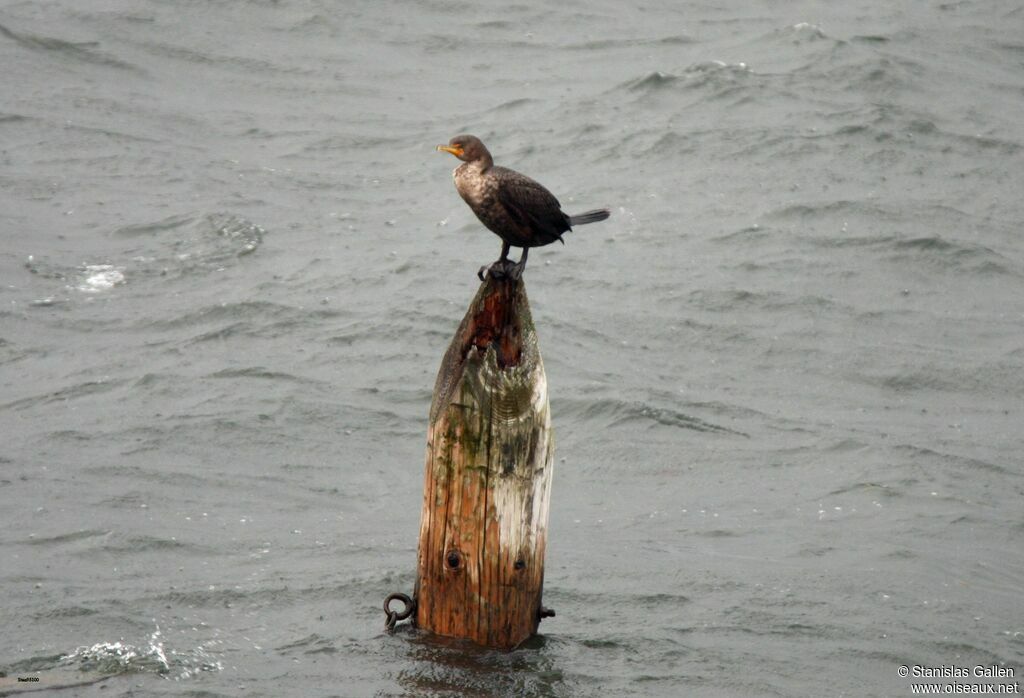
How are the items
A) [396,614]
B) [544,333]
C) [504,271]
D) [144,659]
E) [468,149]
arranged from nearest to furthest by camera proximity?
[504,271] < [396,614] < [144,659] < [468,149] < [544,333]

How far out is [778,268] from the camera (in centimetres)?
1357

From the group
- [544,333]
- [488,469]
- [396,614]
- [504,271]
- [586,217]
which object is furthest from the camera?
[544,333]

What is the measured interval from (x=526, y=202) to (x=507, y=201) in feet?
0.30

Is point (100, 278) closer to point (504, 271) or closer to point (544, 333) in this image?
point (544, 333)

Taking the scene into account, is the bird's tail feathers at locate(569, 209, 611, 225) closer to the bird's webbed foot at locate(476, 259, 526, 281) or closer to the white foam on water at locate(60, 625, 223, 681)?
the bird's webbed foot at locate(476, 259, 526, 281)

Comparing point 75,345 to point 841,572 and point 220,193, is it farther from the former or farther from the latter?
point 841,572

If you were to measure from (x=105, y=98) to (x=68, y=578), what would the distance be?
1023 cm

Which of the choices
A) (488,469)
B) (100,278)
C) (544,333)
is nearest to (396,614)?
(488,469)

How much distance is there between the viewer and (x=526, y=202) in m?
7.14

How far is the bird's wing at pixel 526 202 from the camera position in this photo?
714 cm

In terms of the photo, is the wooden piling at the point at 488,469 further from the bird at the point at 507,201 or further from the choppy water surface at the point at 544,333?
the bird at the point at 507,201

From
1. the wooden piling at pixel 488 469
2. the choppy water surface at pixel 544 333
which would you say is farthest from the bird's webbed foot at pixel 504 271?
the choppy water surface at pixel 544 333

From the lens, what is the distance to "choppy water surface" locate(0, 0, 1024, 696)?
7.69 metres

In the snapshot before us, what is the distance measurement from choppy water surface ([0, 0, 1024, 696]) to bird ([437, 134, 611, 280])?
2.00m
